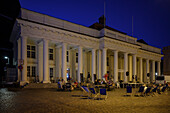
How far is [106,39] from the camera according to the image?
23.8 metres

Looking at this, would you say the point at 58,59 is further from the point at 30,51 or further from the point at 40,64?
the point at 30,51

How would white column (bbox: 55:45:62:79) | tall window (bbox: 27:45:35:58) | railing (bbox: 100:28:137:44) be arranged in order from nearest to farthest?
tall window (bbox: 27:45:35:58)
white column (bbox: 55:45:62:79)
railing (bbox: 100:28:137:44)

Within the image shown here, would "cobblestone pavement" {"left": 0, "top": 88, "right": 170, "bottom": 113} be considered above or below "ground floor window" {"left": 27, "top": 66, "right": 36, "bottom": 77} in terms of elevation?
below

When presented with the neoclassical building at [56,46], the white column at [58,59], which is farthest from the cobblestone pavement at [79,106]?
the white column at [58,59]

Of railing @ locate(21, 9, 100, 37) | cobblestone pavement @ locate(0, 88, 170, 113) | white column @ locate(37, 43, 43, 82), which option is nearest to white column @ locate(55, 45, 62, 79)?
white column @ locate(37, 43, 43, 82)

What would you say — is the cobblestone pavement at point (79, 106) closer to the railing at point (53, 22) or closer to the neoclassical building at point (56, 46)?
the neoclassical building at point (56, 46)

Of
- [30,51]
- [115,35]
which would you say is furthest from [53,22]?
[115,35]

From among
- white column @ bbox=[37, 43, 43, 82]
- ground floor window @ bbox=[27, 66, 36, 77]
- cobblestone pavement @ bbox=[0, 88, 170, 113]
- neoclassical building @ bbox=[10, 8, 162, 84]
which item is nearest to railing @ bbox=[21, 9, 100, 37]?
neoclassical building @ bbox=[10, 8, 162, 84]

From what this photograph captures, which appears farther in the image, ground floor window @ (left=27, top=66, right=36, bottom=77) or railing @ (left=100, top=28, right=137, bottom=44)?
railing @ (left=100, top=28, right=137, bottom=44)

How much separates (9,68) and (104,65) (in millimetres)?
14675

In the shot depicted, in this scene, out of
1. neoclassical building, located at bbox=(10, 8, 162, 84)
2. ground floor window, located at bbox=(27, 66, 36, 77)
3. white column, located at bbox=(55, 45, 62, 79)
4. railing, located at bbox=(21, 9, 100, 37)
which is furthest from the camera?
white column, located at bbox=(55, 45, 62, 79)

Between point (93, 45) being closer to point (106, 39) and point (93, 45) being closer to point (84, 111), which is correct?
point (106, 39)

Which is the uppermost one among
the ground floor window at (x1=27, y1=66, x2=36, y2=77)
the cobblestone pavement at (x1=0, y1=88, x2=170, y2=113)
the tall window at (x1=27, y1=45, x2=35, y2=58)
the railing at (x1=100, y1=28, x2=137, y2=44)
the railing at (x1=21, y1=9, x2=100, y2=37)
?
the railing at (x1=21, y1=9, x2=100, y2=37)

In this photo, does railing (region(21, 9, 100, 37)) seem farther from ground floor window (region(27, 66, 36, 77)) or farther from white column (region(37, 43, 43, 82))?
ground floor window (region(27, 66, 36, 77))
